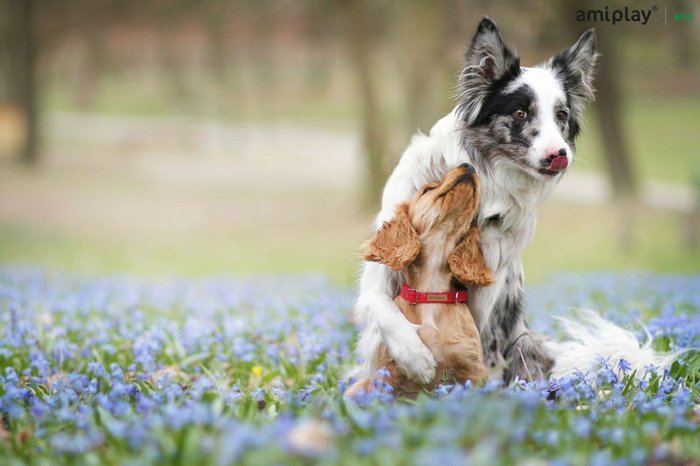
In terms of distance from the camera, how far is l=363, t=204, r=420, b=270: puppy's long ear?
3.62 m

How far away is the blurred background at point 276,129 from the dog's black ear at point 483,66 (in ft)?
11.1

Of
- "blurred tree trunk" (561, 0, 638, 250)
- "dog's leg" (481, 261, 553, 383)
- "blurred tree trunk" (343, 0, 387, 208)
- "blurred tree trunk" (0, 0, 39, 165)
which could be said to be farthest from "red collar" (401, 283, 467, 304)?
"blurred tree trunk" (0, 0, 39, 165)

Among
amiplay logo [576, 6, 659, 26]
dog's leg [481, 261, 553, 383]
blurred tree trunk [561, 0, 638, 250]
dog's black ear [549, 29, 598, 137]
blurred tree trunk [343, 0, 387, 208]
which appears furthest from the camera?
blurred tree trunk [343, 0, 387, 208]

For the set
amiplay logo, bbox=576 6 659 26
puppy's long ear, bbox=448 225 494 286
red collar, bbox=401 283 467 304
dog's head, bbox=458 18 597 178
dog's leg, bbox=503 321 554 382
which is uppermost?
amiplay logo, bbox=576 6 659 26

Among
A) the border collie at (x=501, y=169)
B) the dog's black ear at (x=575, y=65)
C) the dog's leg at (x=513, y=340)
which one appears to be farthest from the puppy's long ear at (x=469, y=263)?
the dog's black ear at (x=575, y=65)

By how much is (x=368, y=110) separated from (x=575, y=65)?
34.2 feet

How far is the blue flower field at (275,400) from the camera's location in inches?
96.2

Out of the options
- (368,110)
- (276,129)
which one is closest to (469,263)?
(368,110)

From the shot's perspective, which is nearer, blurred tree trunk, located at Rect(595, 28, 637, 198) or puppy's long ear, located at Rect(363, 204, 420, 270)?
puppy's long ear, located at Rect(363, 204, 420, 270)

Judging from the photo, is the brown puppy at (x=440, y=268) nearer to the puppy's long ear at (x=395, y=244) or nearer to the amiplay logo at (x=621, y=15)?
the puppy's long ear at (x=395, y=244)

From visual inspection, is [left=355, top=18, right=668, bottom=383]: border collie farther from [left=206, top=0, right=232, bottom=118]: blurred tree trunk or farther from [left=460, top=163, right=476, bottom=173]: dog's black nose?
[left=206, top=0, right=232, bottom=118]: blurred tree trunk

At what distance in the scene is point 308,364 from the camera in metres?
4.64

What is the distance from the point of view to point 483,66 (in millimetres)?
3947

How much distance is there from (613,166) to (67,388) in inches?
447
